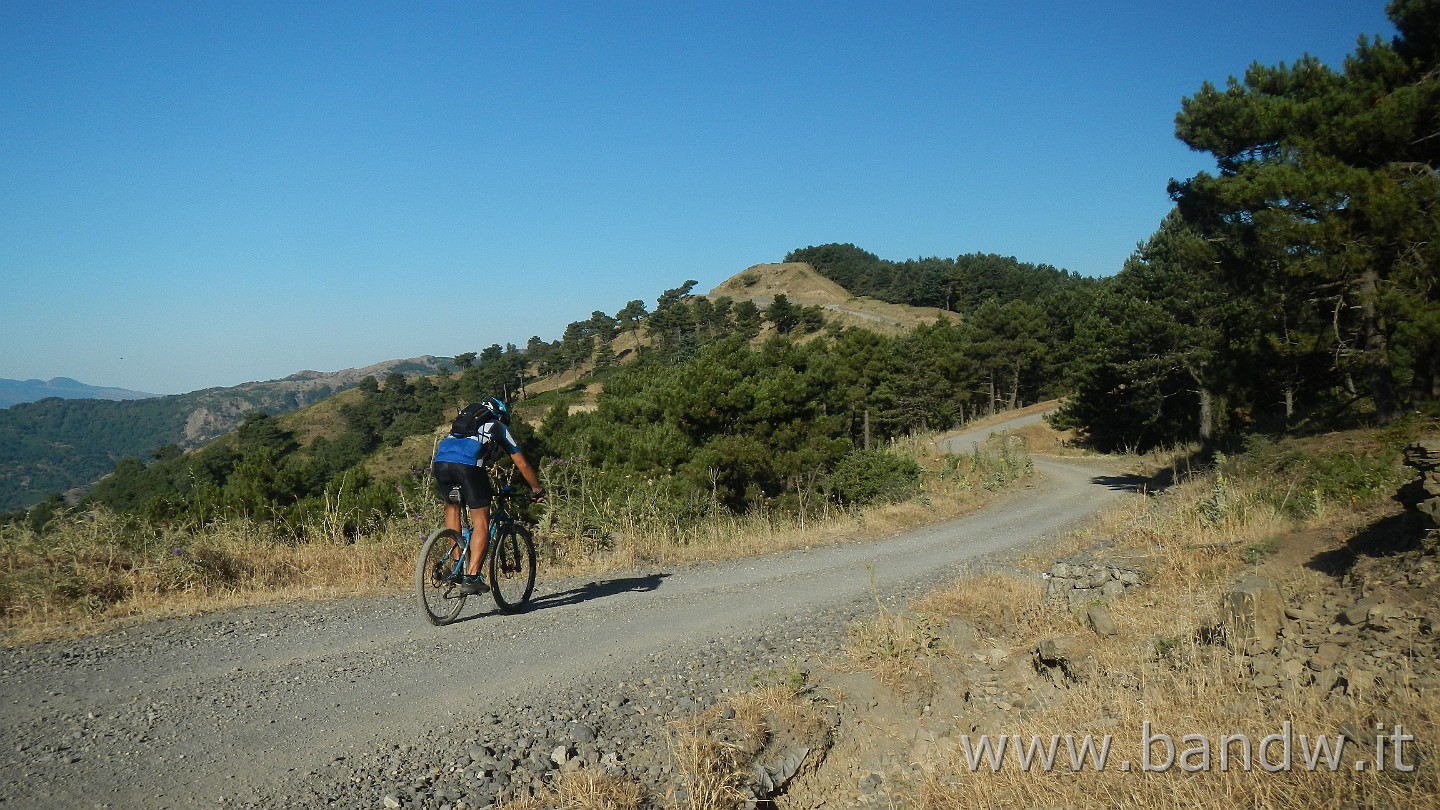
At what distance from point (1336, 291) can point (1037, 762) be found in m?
14.9

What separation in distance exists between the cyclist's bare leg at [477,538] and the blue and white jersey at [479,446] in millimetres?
404

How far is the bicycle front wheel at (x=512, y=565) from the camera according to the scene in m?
6.14

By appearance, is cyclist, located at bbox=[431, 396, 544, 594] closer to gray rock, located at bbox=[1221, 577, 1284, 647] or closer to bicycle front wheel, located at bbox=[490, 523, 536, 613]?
bicycle front wheel, located at bbox=[490, 523, 536, 613]

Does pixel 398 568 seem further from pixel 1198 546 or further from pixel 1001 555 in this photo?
pixel 1198 546

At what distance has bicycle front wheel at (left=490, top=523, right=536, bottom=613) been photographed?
6141 mm

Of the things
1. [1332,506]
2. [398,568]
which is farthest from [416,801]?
[1332,506]

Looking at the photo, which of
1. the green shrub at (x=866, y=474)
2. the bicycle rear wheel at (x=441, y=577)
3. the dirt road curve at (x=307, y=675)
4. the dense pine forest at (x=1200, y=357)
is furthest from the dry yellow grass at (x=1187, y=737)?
the green shrub at (x=866, y=474)

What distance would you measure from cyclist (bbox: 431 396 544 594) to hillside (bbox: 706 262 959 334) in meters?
68.9

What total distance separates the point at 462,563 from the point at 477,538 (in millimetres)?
225

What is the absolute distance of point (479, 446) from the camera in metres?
5.96

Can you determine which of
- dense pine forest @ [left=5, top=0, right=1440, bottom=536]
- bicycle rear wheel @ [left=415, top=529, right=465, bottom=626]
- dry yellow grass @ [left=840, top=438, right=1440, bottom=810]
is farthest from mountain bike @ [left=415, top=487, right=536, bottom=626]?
dry yellow grass @ [left=840, top=438, right=1440, bottom=810]

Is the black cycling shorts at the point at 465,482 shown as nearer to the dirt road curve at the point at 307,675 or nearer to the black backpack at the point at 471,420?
the black backpack at the point at 471,420

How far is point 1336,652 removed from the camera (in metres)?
4.02

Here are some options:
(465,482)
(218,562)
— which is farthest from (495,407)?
(218,562)
